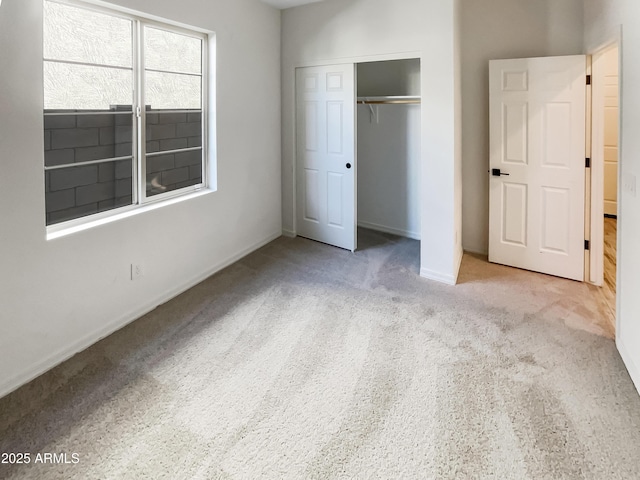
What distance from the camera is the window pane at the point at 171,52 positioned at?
3.17 meters

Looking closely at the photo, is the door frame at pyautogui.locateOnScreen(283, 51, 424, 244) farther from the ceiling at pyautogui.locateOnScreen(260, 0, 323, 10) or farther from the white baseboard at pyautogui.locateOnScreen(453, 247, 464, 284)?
the white baseboard at pyautogui.locateOnScreen(453, 247, 464, 284)

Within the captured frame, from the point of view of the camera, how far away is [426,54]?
358cm

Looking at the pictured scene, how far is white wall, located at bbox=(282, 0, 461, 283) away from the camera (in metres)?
3.51

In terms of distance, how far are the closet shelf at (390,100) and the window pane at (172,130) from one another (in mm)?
2086

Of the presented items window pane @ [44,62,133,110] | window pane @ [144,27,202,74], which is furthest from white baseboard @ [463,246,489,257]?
window pane @ [44,62,133,110]

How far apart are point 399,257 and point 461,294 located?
3.39ft

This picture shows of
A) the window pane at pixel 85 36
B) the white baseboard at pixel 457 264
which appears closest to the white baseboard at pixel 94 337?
the window pane at pixel 85 36

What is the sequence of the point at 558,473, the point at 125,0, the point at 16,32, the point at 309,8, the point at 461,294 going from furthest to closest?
the point at 309,8 < the point at 461,294 < the point at 125,0 < the point at 16,32 < the point at 558,473

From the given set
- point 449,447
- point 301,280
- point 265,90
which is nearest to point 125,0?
point 265,90

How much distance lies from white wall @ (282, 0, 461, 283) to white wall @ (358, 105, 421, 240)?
110 cm

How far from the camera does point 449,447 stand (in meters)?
1.81

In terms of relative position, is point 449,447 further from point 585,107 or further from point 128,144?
point 585,107

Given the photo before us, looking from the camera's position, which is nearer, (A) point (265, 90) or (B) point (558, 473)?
(B) point (558, 473)

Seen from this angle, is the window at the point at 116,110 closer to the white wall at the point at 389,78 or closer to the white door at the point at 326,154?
the white door at the point at 326,154
